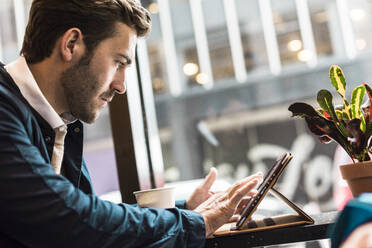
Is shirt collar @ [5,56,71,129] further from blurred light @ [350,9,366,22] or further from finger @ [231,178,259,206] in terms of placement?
blurred light @ [350,9,366,22]

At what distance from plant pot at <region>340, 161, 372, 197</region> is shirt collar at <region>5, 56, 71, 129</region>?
894 millimetres

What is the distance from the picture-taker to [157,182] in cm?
192

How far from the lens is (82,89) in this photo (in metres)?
1.25

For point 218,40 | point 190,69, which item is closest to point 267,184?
point 218,40

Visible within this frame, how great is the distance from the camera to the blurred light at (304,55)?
423 centimetres

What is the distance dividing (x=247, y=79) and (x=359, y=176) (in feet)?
12.7

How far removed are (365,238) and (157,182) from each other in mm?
1572

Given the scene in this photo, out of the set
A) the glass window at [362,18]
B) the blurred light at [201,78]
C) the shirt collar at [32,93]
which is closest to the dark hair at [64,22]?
the shirt collar at [32,93]

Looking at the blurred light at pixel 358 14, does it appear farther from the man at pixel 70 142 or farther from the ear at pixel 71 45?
the ear at pixel 71 45

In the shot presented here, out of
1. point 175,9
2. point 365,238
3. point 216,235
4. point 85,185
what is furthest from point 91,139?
point 175,9

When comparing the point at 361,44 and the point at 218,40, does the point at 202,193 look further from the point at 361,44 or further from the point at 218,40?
the point at 218,40

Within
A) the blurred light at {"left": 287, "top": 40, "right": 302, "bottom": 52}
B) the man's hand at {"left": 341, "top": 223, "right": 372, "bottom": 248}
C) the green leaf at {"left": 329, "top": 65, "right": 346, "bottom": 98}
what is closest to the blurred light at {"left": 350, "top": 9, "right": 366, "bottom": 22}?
the green leaf at {"left": 329, "top": 65, "right": 346, "bottom": 98}

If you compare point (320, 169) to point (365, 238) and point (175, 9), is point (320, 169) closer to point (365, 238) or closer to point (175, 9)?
point (175, 9)

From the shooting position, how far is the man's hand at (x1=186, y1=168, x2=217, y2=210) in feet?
4.39
